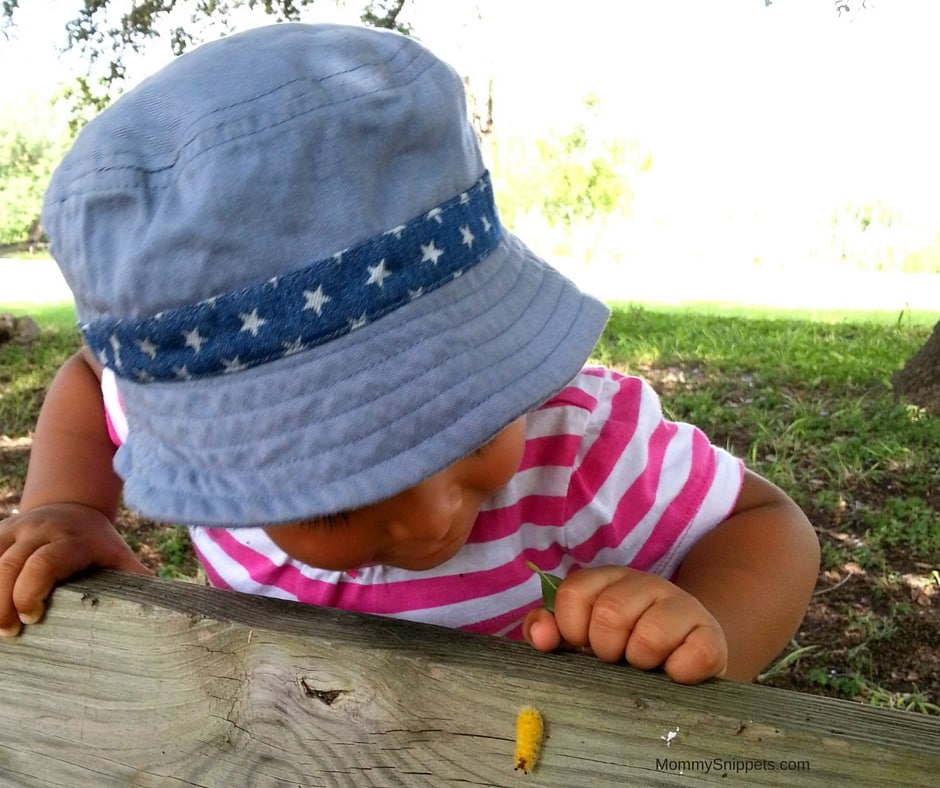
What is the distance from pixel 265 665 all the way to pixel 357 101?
0.55 metres

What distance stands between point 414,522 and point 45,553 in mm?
497

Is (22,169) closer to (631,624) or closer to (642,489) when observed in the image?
(642,489)

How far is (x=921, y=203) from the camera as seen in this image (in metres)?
12.7

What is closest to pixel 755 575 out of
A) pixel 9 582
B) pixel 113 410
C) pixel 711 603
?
pixel 711 603

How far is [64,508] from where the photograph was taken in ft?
4.42

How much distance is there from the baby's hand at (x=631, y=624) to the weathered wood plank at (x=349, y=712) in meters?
0.06

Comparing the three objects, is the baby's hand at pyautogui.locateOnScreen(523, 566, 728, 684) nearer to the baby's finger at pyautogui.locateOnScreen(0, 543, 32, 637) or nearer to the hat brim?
the hat brim

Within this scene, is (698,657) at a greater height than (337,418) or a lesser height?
lesser

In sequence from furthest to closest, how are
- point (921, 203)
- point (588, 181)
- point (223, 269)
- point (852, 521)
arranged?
1. point (588, 181)
2. point (921, 203)
3. point (852, 521)
4. point (223, 269)

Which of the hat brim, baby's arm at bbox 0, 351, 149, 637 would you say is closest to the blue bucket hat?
the hat brim

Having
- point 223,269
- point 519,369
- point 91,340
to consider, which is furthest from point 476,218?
point 91,340

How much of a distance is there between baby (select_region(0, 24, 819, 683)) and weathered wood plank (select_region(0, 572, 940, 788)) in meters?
0.08

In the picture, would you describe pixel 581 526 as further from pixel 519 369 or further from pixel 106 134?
pixel 106 134


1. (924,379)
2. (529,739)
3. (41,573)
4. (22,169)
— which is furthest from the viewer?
→ (22,169)
